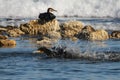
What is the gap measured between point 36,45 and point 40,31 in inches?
263

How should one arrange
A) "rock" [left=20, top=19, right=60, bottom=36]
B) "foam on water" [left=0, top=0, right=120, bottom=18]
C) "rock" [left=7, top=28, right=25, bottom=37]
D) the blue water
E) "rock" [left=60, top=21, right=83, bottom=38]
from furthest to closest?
"foam on water" [left=0, top=0, right=120, bottom=18] → "rock" [left=20, top=19, right=60, bottom=36] → "rock" [left=7, top=28, right=25, bottom=37] → "rock" [left=60, top=21, right=83, bottom=38] → the blue water

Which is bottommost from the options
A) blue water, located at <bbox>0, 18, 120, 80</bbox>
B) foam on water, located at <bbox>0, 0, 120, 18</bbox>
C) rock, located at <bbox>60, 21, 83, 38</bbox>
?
blue water, located at <bbox>0, 18, 120, 80</bbox>

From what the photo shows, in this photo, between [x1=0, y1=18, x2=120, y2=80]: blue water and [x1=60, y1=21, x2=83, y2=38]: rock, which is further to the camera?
[x1=60, y1=21, x2=83, y2=38]: rock

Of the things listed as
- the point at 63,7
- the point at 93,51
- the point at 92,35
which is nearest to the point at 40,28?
the point at 92,35

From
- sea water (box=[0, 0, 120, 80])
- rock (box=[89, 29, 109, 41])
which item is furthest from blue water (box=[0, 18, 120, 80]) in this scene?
rock (box=[89, 29, 109, 41])

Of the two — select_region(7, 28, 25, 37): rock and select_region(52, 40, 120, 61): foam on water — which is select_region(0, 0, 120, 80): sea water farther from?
select_region(7, 28, 25, 37): rock

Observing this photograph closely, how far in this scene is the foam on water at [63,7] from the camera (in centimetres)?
4734

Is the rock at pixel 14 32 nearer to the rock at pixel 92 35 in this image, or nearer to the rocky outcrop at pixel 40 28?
the rocky outcrop at pixel 40 28

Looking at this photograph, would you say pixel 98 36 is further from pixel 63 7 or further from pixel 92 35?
pixel 63 7

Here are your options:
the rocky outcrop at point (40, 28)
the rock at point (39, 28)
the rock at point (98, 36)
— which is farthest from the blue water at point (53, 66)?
the rock at point (39, 28)

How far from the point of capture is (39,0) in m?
50.4

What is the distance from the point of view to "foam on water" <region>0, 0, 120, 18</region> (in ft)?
155

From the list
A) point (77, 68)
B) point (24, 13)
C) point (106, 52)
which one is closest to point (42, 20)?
point (106, 52)

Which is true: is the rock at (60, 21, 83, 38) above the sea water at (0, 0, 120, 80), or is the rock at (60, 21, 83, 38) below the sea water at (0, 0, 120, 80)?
above
